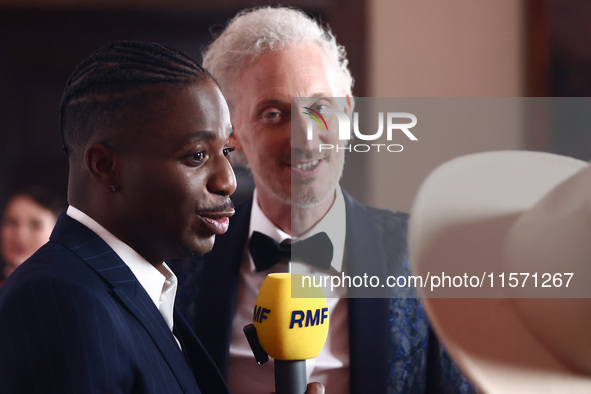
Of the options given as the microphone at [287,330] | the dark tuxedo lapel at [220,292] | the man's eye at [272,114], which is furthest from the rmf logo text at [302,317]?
the man's eye at [272,114]

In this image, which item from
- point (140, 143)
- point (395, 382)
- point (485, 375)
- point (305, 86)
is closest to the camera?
point (485, 375)

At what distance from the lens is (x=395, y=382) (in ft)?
3.57

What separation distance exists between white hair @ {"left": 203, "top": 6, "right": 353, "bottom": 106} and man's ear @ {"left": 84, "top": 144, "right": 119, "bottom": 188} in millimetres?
614

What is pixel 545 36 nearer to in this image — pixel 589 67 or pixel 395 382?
pixel 589 67

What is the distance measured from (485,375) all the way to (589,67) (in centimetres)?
219

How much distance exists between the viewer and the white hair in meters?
1.28

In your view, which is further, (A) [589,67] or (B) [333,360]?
(A) [589,67]

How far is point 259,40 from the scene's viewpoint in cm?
128

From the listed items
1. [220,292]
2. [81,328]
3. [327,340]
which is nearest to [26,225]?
[220,292]

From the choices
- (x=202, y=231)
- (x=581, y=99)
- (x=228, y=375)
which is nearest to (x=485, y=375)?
(x=202, y=231)

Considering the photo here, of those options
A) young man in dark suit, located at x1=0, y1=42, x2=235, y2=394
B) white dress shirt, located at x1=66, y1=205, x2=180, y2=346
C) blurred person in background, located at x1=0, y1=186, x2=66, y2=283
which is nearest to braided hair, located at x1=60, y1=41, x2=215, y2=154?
young man in dark suit, located at x1=0, y1=42, x2=235, y2=394

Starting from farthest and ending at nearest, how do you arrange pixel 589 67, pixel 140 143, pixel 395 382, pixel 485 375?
pixel 589 67
pixel 395 382
pixel 140 143
pixel 485 375

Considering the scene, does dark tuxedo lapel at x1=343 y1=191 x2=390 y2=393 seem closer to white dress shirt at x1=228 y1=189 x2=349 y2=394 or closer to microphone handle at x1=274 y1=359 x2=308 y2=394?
white dress shirt at x1=228 y1=189 x2=349 y2=394

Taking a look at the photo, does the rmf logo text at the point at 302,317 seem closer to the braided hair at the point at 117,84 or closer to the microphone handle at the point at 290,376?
the microphone handle at the point at 290,376
